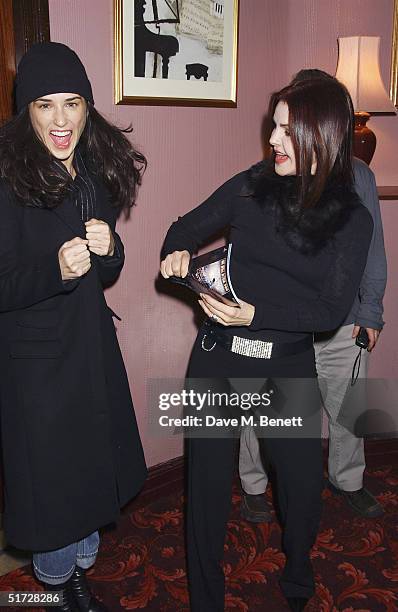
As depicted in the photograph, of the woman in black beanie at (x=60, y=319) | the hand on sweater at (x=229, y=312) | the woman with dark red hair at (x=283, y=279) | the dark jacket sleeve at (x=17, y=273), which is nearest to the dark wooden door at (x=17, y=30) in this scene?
the woman in black beanie at (x=60, y=319)

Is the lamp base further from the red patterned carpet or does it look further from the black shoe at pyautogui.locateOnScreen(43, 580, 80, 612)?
the black shoe at pyautogui.locateOnScreen(43, 580, 80, 612)

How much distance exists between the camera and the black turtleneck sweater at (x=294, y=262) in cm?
214

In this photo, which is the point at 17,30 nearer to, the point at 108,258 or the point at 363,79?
the point at 108,258

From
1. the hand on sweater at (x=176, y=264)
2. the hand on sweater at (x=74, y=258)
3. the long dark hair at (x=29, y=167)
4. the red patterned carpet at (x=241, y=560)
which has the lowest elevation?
the red patterned carpet at (x=241, y=560)

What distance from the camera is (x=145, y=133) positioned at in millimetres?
2879

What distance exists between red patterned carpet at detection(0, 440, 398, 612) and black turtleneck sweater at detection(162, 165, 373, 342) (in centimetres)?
109

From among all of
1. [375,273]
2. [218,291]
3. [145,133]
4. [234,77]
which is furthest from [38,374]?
[234,77]

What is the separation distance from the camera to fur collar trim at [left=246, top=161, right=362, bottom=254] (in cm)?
215

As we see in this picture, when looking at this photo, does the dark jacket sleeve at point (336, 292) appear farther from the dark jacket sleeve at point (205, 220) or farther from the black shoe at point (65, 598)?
the black shoe at point (65, 598)

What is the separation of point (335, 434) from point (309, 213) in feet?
4.57

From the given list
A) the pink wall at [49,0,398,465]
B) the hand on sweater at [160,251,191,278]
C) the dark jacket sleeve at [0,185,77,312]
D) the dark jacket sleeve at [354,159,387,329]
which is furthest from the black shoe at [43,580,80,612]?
the dark jacket sleeve at [354,159,387,329]

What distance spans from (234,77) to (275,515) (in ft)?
6.44

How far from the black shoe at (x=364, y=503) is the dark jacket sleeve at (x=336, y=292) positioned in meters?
1.38

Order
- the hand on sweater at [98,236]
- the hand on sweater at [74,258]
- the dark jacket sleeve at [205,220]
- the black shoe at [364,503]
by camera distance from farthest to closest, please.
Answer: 1. the black shoe at [364,503]
2. the dark jacket sleeve at [205,220]
3. the hand on sweater at [98,236]
4. the hand on sweater at [74,258]
